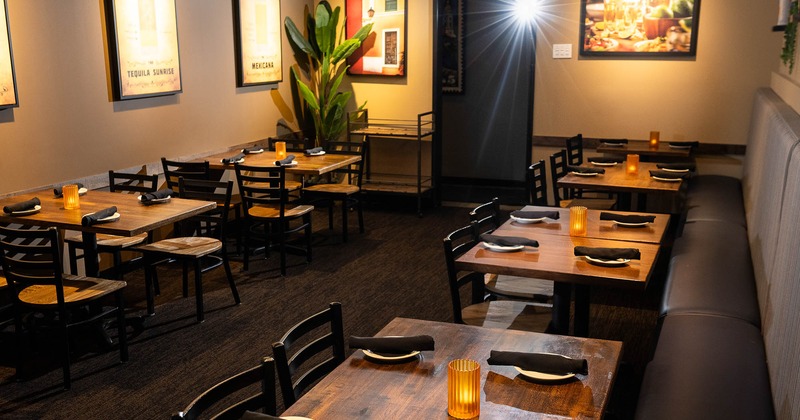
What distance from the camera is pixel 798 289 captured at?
8.41 feet

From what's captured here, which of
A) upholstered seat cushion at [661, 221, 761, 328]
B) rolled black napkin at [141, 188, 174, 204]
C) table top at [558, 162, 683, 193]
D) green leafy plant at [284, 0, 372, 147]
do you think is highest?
green leafy plant at [284, 0, 372, 147]

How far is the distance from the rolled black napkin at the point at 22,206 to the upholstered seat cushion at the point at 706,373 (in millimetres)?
3608

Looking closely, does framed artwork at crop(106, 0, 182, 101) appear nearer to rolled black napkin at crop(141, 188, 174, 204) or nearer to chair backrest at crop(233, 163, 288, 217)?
chair backrest at crop(233, 163, 288, 217)

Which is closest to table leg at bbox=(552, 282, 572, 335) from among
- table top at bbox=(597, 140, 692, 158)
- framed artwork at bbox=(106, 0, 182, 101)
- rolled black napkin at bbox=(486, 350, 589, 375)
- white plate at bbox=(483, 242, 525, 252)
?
white plate at bbox=(483, 242, 525, 252)

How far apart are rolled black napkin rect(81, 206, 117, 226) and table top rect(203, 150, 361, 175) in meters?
2.02

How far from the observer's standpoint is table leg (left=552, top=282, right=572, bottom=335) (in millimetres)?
3658

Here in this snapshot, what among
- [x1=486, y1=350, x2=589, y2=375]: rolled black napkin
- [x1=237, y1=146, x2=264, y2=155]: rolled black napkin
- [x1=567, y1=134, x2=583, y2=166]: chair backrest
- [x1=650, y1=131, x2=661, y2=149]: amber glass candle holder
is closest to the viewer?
[x1=486, y1=350, x2=589, y2=375]: rolled black napkin

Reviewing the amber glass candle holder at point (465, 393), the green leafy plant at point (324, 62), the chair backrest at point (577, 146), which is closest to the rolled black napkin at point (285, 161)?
the green leafy plant at point (324, 62)

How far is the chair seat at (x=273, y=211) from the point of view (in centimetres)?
598

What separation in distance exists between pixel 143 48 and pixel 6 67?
4.16ft

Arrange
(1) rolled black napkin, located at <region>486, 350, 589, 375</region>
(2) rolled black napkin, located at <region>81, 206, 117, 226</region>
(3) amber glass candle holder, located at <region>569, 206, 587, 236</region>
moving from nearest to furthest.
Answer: (1) rolled black napkin, located at <region>486, 350, 589, 375</region> → (3) amber glass candle holder, located at <region>569, 206, 587, 236</region> → (2) rolled black napkin, located at <region>81, 206, 117, 226</region>

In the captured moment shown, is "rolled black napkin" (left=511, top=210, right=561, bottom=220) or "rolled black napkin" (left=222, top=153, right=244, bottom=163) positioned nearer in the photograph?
"rolled black napkin" (left=511, top=210, right=561, bottom=220)

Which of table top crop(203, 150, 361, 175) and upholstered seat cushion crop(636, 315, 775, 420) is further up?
table top crop(203, 150, 361, 175)

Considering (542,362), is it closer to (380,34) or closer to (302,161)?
(302,161)
